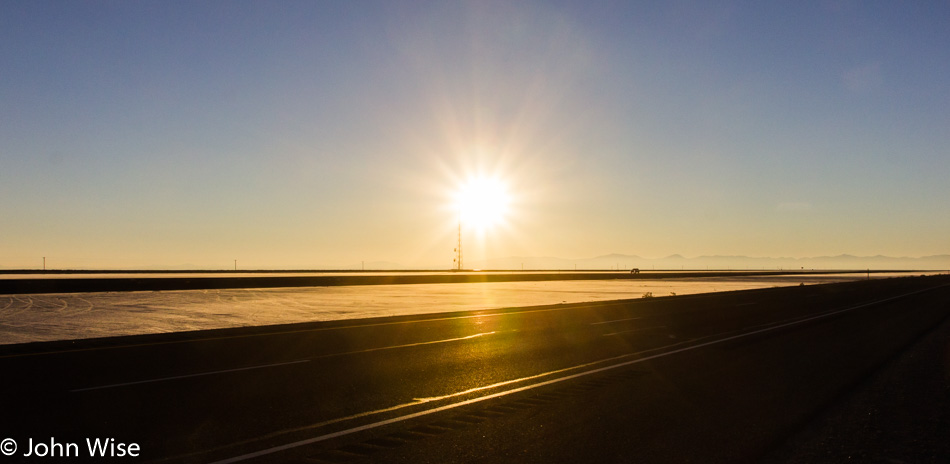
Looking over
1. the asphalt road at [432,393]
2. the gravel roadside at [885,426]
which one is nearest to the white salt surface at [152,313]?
the asphalt road at [432,393]

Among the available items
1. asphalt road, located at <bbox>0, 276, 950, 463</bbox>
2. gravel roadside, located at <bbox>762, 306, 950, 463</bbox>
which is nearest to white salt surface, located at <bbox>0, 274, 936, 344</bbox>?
asphalt road, located at <bbox>0, 276, 950, 463</bbox>

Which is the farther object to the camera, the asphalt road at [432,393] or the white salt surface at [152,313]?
the white salt surface at [152,313]

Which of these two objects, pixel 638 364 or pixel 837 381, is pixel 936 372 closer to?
pixel 837 381

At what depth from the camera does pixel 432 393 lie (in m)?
10.4

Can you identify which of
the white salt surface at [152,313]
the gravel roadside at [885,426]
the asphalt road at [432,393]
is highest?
the white salt surface at [152,313]

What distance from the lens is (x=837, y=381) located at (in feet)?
39.4

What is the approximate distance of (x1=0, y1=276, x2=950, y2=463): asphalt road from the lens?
7.22m

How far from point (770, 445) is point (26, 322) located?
24876 mm

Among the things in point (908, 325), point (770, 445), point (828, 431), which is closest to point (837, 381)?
point (828, 431)

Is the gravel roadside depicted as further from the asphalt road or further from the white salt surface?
the white salt surface

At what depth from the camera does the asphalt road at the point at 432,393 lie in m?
7.22

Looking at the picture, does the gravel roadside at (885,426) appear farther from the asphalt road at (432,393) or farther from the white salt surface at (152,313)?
the white salt surface at (152,313)

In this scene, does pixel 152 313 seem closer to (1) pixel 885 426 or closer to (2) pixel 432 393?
(2) pixel 432 393

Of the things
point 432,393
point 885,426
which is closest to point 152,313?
point 432,393
